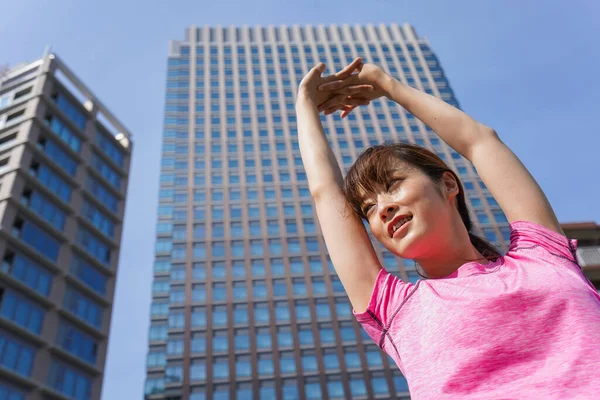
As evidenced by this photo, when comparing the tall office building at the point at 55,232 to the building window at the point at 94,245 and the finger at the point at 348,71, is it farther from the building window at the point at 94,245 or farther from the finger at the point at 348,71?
the finger at the point at 348,71

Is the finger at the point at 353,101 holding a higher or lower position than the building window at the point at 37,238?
lower

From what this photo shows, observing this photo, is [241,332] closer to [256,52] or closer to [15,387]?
[15,387]

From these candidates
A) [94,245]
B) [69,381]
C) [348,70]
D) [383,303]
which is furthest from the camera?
[94,245]

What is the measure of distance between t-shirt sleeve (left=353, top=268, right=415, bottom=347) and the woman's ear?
12.4 inches

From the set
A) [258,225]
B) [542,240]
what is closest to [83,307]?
[258,225]

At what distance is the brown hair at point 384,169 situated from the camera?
1433 mm

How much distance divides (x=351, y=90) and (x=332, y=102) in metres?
0.09

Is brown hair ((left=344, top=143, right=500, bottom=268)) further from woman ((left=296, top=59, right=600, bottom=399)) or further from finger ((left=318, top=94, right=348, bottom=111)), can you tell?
finger ((left=318, top=94, right=348, bottom=111))

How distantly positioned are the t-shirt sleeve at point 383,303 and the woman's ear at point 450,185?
314mm

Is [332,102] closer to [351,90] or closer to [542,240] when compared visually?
[351,90]

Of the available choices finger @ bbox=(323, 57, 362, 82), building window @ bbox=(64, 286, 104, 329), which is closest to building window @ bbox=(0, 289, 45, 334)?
building window @ bbox=(64, 286, 104, 329)

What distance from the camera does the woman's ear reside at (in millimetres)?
1459

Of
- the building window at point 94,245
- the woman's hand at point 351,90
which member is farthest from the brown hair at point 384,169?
the building window at point 94,245

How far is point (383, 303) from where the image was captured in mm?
1264
